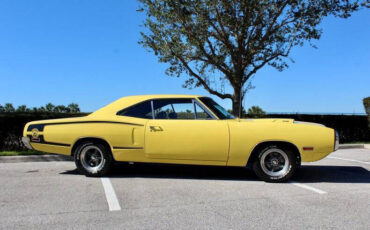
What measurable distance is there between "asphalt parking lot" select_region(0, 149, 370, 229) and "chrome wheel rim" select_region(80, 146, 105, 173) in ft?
0.76

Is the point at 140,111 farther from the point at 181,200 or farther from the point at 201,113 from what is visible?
the point at 181,200

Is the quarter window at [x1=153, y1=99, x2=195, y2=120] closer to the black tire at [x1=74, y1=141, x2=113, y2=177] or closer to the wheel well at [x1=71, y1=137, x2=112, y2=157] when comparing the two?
the wheel well at [x1=71, y1=137, x2=112, y2=157]

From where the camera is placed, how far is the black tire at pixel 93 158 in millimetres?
5426

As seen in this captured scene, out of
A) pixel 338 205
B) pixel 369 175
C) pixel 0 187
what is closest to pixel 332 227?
pixel 338 205

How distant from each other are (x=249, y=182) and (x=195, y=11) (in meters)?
9.33

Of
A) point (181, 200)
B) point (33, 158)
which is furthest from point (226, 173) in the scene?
point (33, 158)

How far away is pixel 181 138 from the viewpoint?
5.10 metres

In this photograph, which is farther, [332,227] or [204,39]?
[204,39]

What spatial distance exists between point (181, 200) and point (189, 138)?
1324 mm

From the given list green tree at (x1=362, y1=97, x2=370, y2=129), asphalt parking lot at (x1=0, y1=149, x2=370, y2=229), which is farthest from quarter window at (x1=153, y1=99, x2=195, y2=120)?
green tree at (x1=362, y1=97, x2=370, y2=129)

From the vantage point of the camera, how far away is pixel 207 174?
5836 mm

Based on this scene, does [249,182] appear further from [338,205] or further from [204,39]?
[204,39]

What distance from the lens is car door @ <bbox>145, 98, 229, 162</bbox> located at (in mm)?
5051

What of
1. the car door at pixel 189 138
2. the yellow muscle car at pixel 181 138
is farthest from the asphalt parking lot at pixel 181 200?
the car door at pixel 189 138
